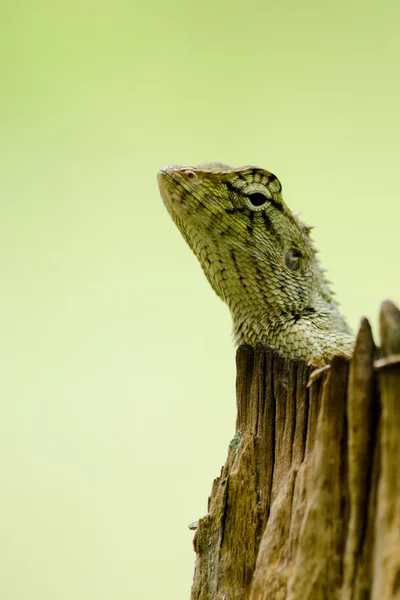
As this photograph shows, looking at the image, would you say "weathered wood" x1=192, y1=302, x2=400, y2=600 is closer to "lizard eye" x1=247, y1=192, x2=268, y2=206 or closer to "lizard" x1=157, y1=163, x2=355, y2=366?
"lizard" x1=157, y1=163, x2=355, y2=366

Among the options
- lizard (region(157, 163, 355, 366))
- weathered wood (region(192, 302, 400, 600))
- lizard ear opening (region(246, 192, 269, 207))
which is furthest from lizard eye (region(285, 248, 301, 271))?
weathered wood (region(192, 302, 400, 600))

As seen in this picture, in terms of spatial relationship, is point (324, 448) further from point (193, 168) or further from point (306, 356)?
point (193, 168)

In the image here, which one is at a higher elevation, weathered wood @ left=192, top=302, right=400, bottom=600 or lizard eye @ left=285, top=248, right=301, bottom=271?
lizard eye @ left=285, top=248, right=301, bottom=271

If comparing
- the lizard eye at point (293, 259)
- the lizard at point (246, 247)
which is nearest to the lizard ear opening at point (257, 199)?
the lizard at point (246, 247)

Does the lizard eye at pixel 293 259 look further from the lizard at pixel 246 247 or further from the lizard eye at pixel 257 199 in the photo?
the lizard eye at pixel 257 199

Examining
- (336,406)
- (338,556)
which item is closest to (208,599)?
(338,556)
